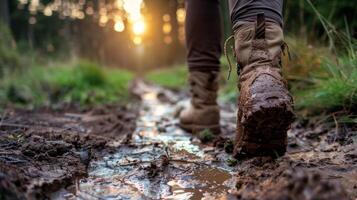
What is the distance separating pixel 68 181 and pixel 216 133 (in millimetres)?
1232

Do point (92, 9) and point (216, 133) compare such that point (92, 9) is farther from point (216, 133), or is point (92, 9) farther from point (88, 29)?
point (216, 133)

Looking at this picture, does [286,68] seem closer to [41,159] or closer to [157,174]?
[157,174]

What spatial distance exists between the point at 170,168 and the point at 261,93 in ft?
1.55

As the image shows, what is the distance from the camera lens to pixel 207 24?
90.8 inches

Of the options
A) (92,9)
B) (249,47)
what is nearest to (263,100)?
(249,47)

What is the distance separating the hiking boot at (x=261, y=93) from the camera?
4.52ft

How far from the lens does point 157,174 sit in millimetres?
1444

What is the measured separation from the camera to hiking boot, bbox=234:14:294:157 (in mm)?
1378

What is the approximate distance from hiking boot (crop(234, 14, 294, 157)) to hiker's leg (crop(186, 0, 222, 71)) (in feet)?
2.31

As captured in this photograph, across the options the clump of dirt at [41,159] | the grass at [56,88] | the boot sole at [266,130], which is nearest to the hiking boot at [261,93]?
the boot sole at [266,130]

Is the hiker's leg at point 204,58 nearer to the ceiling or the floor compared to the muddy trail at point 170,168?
nearer to the ceiling

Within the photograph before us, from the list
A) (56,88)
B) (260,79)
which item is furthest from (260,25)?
(56,88)

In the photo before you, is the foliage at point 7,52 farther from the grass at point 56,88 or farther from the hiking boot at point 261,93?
the hiking boot at point 261,93

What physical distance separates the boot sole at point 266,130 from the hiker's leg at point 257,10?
0.41m
